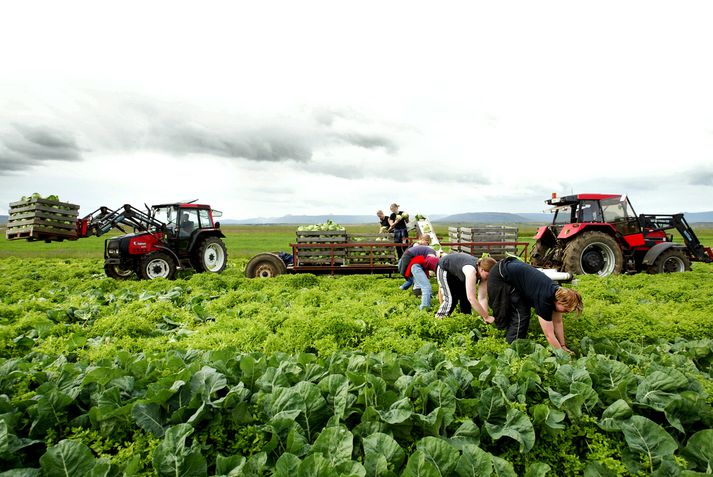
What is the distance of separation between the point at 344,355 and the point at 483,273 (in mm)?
2715

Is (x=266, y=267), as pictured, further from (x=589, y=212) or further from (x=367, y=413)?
(x=589, y=212)

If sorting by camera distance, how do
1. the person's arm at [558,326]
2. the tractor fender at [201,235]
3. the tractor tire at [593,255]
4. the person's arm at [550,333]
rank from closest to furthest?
the person's arm at [550,333] → the person's arm at [558,326] → the tractor tire at [593,255] → the tractor fender at [201,235]

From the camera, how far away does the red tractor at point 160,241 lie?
12.1 meters

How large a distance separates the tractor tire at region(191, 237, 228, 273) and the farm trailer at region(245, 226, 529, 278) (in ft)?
8.13

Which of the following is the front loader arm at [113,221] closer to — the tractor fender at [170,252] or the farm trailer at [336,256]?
the tractor fender at [170,252]

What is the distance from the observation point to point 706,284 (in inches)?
400

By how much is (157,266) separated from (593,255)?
13.8 meters

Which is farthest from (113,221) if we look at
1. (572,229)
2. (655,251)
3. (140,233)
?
(655,251)

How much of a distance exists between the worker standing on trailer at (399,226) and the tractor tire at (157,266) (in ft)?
23.7

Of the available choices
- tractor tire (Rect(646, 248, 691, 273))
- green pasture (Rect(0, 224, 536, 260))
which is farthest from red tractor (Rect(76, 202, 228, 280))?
tractor tire (Rect(646, 248, 691, 273))

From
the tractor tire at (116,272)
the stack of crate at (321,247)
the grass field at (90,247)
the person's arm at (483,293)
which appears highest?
the stack of crate at (321,247)

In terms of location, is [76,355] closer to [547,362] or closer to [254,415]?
[254,415]

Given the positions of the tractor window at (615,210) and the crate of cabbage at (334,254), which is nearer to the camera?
the crate of cabbage at (334,254)

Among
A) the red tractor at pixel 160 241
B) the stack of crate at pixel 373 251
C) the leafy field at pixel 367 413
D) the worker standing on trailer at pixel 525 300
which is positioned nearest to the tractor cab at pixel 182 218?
the red tractor at pixel 160 241
